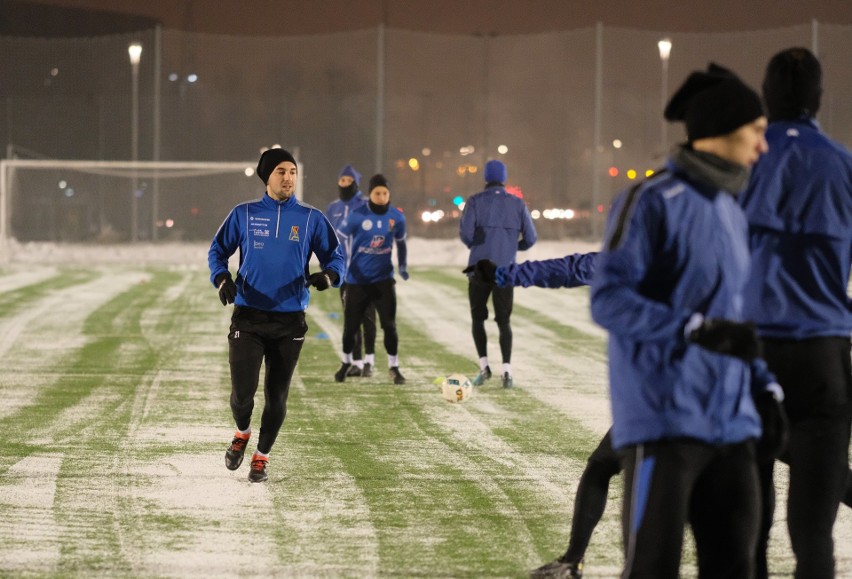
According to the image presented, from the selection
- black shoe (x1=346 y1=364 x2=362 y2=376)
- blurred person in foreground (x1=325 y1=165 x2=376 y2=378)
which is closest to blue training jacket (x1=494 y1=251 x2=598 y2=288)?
blurred person in foreground (x1=325 y1=165 x2=376 y2=378)

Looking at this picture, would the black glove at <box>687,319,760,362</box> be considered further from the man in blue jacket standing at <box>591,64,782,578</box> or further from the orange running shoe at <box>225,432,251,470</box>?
the orange running shoe at <box>225,432,251,470</box>

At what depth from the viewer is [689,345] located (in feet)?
12.4

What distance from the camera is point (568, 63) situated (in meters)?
39.0

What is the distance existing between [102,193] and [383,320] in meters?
25.4

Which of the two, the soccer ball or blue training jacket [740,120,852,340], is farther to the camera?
the soccer ball

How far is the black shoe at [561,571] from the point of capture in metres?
5.69

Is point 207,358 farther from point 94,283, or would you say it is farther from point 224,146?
point 224,146

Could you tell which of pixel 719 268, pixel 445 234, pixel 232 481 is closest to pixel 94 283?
pixel 445 234

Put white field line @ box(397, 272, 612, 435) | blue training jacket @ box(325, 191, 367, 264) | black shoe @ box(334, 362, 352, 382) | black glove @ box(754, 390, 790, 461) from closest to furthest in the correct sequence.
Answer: black glove @ box(754, 390, 790, 461) < white field line @ box(397, 272, 612, 435) < black shoe @ box(334, 362, 352, 382) < blue training jacket @ box(325, 191, 367, 264)

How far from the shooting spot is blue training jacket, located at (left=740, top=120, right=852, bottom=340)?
4.59 meters

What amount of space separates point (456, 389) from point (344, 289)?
7.06 ft

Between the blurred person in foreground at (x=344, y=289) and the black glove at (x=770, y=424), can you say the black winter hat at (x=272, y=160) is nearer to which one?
the black glove at (x=770, y=424)

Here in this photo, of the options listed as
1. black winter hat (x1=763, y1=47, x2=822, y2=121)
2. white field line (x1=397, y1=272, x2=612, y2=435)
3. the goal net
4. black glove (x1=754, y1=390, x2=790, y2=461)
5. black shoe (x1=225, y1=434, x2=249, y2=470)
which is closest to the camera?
black glove (x1=754, y1=390, x2=790, y2=461)

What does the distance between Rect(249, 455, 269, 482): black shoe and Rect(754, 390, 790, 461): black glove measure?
14.6 ft
